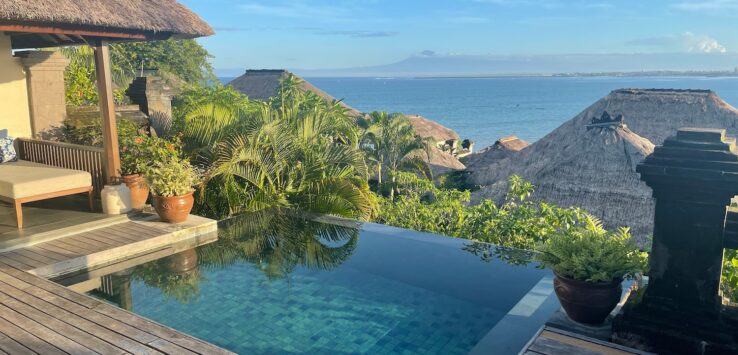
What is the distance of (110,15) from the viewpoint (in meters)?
6.01

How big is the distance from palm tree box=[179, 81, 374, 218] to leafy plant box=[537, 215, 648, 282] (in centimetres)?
430

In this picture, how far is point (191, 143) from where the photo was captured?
8.05 meters

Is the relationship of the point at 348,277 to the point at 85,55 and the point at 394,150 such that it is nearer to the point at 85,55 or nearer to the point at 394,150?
the point at 85,55

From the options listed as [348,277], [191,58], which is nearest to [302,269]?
[348,277]

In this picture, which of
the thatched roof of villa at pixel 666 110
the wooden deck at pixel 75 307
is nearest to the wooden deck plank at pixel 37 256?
the wooden deck at pixel 75 307

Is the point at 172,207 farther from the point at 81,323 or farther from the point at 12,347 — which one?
the point at 12,347

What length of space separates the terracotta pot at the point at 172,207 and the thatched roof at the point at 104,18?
1.90 m

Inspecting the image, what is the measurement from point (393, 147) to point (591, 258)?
16383 millimetres

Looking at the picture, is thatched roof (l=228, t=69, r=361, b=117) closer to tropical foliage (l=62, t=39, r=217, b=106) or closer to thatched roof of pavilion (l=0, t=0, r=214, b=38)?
tropical foliage (l=62, t=39, r=217, b=106)

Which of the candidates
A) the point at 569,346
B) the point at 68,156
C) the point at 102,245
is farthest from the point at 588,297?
the point at 68,156

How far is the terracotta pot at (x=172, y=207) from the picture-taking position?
614 cm

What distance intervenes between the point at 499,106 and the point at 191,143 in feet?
285

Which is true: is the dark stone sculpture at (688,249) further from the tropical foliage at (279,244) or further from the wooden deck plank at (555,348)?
the tropical foliage at (279,244)

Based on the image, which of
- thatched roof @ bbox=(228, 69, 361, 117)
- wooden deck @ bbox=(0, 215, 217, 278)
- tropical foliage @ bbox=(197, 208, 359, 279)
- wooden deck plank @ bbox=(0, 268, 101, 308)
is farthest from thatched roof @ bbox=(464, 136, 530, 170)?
wooden deck plank @ bbox=(0, 268, 101, 308)
